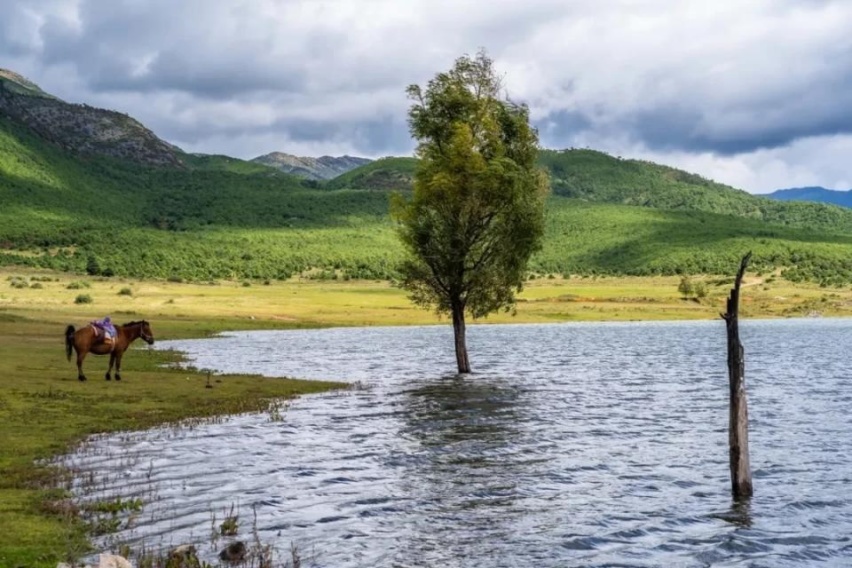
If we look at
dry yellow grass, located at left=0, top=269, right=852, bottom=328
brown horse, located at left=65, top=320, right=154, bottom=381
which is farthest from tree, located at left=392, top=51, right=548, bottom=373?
dry yellow grass, located at left=0, top=269, right=852, bottom=328

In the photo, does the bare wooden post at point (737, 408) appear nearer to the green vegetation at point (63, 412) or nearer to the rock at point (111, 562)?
the rock at point (111, 562)

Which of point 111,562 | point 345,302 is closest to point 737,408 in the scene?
point 111,562

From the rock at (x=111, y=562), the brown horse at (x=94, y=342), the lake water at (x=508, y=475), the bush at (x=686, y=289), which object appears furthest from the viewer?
the bush at (x=686, y=289)

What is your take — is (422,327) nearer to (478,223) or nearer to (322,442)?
(478,223)

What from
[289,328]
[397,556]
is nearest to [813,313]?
[289,328]

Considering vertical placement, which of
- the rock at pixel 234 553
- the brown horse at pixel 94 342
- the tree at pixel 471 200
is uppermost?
the tree at pixel 471 200

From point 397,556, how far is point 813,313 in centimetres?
14988

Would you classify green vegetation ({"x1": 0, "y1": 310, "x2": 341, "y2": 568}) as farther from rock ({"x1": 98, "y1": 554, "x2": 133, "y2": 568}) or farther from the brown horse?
rock ({"x1": 98, "y1": 554, "x2": 133, "y2": 568})

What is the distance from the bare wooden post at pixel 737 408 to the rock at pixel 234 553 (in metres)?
13.3

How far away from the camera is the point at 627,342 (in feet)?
318

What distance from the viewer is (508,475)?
26.4 meters

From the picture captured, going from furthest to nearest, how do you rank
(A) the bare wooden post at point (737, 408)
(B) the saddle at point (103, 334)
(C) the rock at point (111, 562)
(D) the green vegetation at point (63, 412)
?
1. (B) the saddle at point (103, 334)
2. (A) the bare wooden post at point (737, 408)
3. (D) the green vegetation at point (63, 412)
4. (C) the rock at point (111, 562)

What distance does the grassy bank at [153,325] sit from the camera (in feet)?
71.2

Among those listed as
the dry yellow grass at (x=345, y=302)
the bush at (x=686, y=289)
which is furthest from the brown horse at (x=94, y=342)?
the bush at (x=686, y=289)
